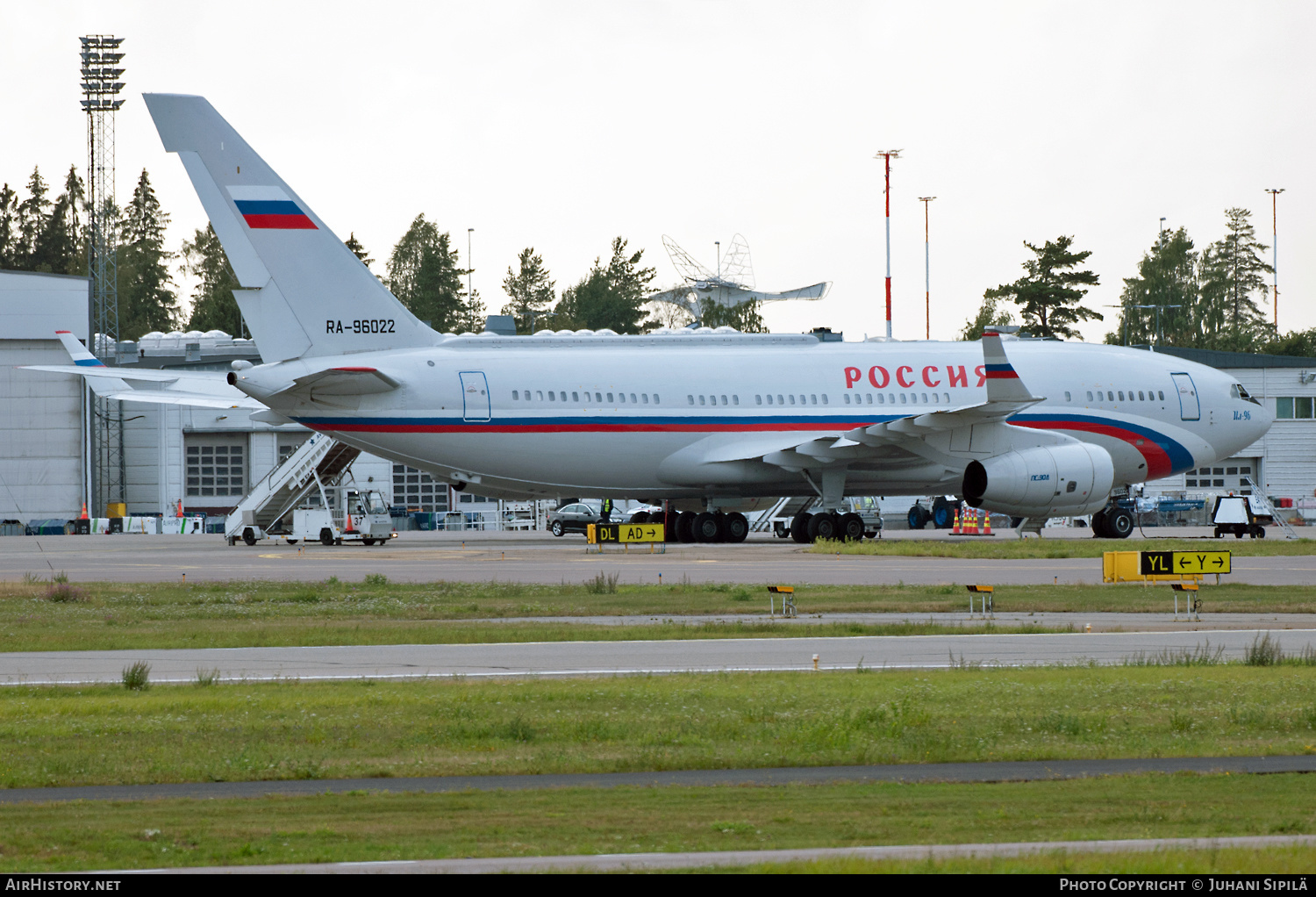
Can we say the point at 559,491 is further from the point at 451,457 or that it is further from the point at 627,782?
the point at 627,782

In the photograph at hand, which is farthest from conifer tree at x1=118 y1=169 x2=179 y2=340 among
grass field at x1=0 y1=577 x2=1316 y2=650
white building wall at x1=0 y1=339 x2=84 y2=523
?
grass field at x1=0 y1=577 x2=1316 y2=650

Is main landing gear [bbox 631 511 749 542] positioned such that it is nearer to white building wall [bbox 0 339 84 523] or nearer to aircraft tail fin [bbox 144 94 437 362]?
aircraft tail fin [bbox 144 94 437 362]

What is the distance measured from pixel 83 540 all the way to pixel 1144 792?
54.5 m

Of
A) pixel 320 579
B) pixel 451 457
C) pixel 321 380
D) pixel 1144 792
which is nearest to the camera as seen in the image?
pixel 1144 792

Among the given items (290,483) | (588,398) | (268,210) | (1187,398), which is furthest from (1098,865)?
→ (290,483)

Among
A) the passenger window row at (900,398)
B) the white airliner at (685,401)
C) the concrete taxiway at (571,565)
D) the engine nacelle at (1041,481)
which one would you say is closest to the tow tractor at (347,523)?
the concrete taxiway at (571,565)

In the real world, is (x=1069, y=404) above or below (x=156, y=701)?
above

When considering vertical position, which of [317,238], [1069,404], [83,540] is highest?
[317,238]

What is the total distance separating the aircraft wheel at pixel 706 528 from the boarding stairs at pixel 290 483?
12.3 metres

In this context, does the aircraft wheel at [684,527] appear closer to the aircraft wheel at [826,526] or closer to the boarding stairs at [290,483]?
A: the aircraft wheel at [826,526]

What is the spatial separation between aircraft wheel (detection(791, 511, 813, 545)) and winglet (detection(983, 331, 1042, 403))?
288 inches

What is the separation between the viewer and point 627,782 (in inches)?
419
